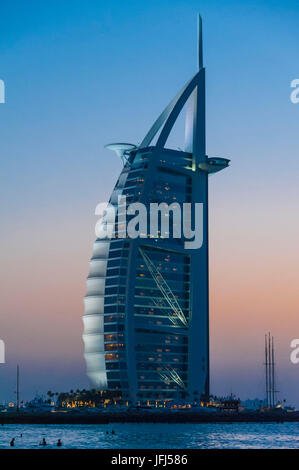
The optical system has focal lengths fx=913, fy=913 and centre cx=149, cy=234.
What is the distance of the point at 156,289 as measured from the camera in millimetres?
183750

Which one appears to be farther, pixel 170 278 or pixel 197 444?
pixel 170 278

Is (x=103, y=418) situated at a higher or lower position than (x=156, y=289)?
lower

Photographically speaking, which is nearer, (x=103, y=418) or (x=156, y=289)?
(x=103, y=418)

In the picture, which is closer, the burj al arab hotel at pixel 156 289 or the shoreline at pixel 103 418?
the shoreline at pixel 103 418

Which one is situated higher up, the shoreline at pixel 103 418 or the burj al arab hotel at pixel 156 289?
the burj al arab hotel at pixel 156 289

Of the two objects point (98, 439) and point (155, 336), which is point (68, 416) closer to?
point (155, 336)

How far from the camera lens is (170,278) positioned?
607ft

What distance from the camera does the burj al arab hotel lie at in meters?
178

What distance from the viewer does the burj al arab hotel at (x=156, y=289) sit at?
583ft

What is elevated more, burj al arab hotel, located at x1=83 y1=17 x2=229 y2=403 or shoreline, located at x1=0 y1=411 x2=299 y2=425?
burj al arab hotel, located at x1=83 y1=17 x2=229 y2=403

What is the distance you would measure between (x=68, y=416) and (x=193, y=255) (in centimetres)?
4150

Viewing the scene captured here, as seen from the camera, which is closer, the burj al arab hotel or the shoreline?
the shoreline

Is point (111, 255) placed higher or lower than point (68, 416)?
higher
